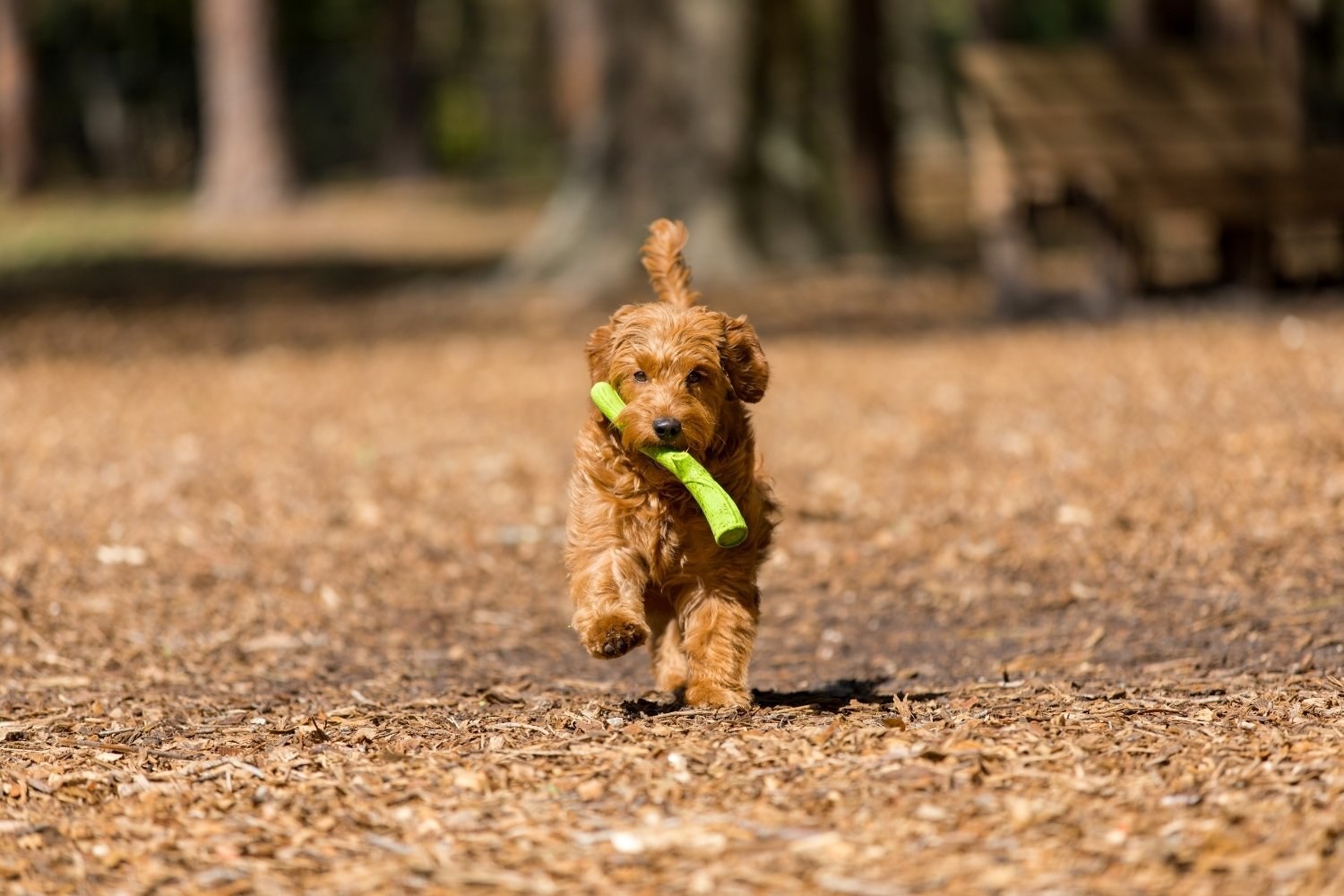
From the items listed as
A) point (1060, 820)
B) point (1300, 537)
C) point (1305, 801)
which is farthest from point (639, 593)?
point (1300, 537)

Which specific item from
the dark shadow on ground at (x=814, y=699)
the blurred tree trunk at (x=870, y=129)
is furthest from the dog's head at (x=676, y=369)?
the blurred tree trunk at (x=870, y=129)

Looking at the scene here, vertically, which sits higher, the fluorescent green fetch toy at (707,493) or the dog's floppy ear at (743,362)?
the dog's floppy ear at (743,362)

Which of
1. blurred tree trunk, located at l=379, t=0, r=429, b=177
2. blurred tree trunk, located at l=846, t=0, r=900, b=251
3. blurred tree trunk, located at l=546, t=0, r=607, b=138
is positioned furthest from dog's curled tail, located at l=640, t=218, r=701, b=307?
blurred tree trunk, located at l=379, t=0, r=429, b=177

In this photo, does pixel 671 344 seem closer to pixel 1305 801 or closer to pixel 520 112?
pixel 1305 801

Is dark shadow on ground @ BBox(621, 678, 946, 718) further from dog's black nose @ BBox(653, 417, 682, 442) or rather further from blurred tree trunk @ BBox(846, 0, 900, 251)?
blurred tree trunk @ BBox(846, 0, 900, 251)

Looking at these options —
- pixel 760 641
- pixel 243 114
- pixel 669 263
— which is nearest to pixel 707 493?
pixel 669 263

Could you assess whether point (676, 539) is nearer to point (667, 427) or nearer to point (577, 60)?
point (667, 427)

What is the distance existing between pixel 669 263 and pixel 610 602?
4.10ft

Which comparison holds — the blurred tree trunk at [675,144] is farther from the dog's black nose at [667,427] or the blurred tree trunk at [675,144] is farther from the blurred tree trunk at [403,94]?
the blurred tree trunk at [403,94]

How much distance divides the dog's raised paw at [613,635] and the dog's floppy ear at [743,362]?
891 mm

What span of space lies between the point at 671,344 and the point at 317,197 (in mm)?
29082

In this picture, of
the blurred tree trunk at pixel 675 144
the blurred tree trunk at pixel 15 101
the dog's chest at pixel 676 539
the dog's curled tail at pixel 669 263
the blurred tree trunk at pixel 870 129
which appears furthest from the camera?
the blurred tree trunk at pixel 15 101

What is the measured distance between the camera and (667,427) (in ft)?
16.9

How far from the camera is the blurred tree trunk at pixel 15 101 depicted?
33281 mm
